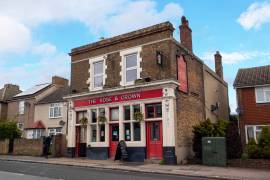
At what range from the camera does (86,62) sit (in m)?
23.5

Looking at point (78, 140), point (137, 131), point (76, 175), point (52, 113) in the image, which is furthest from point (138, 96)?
point (52, 113)

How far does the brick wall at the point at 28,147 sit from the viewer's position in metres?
25.9

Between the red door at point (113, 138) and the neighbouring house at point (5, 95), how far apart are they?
76.4 feet

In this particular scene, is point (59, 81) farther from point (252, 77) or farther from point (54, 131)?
point (252, 77)

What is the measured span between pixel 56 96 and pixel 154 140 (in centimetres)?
1985

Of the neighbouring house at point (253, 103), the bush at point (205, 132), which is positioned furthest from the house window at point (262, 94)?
the bush at point (205, 132)

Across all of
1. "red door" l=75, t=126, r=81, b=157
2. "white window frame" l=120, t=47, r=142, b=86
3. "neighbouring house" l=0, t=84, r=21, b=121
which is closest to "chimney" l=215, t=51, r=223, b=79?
"white window frame" l=120, t=47, r=142, b=86

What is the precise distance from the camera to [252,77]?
24688 mm

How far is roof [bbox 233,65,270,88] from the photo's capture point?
77.7 ft

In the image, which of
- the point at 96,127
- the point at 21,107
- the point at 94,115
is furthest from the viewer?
the point at 21,107

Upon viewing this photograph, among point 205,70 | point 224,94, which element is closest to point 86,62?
point 205,70

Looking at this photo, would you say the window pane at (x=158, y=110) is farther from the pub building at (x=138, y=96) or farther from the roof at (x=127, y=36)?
the roof at (x=127, y=36)

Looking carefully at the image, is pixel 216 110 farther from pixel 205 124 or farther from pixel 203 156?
pixel 203 156

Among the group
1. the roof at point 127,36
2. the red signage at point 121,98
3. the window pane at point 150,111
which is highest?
the roof at point 127,36
